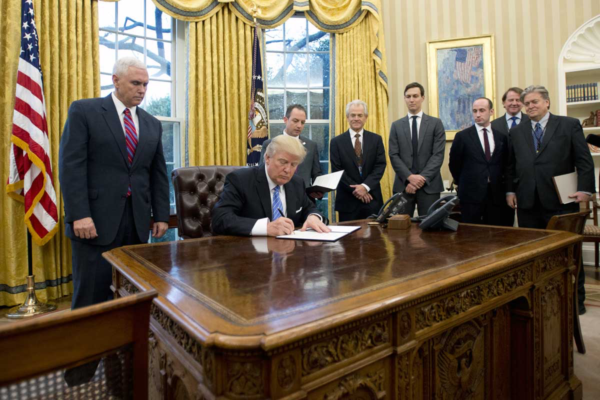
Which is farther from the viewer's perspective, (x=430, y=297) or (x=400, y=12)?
(x=400, y=12)

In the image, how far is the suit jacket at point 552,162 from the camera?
3221mm

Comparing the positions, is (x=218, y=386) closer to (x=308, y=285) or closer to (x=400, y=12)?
(x=308, y=285)

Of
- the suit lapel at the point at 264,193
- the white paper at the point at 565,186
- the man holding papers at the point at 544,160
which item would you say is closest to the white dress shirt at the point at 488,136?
the man holding papers at the point at 544,160

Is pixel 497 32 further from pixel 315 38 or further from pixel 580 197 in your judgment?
pixel 580 197

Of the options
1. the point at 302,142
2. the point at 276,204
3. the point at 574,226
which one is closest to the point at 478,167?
the point at 574,226

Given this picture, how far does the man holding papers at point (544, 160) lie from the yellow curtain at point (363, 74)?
2247 millimetres

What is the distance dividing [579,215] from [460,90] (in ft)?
11.7

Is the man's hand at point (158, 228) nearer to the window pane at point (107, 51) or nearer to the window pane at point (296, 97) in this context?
the window pane at point (107, 51)

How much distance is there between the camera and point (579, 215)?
7.55 ft

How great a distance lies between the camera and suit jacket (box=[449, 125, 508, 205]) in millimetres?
3670

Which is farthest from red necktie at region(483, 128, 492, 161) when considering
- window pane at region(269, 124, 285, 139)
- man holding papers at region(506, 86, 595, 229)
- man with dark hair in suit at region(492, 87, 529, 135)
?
window pane at region(269, 124, 285, 139)

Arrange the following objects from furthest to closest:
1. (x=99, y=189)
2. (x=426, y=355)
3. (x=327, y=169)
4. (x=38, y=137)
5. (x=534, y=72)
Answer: (x=327, y=169)
(x=534, y=72)
(x=38, y=137)
(x=99, y=189)
(x=426, y=355)

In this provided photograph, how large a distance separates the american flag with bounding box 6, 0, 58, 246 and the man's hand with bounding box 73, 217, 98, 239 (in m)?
1.75

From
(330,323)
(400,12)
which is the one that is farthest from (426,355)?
(400,12)
